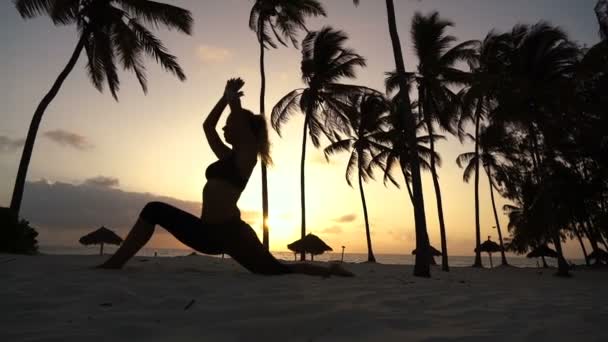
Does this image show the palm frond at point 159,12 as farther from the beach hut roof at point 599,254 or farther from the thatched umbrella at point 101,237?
the beach hut roof at point 599,254

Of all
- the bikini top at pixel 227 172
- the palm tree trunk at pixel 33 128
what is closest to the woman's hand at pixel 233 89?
the bikini top at pixel 227 172

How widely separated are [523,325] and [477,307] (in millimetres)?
Result: 519

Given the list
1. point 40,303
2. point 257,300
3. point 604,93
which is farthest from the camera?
point 604,93

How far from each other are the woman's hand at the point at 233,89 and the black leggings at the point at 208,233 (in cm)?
112

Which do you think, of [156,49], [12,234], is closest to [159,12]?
[156,49]

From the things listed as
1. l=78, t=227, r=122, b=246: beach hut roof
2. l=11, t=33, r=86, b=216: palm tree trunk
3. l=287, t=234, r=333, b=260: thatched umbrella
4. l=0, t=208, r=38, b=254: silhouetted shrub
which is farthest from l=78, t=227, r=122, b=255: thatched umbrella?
l=0, t=208, r=38, b=254: silhouetted shrub

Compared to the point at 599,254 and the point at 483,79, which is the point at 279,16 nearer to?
the point at 483,79

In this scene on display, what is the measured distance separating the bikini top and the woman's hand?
1.73 ft

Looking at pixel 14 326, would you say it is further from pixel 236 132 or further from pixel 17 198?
pixel 17 198

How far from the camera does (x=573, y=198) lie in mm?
19406

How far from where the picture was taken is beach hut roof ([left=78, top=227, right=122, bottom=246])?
21.0m

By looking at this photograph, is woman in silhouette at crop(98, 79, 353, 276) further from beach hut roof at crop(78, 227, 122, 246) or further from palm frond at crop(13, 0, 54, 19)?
beach hut roof at crop(78, 227, 122, 246)

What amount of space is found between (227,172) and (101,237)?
2093 centimetres

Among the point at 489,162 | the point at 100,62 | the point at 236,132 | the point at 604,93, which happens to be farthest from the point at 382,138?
the point at 236,132
